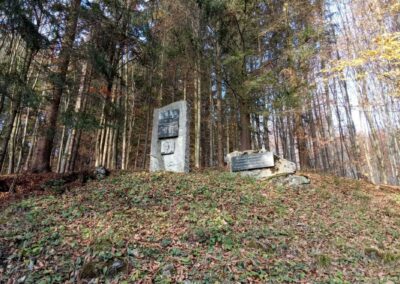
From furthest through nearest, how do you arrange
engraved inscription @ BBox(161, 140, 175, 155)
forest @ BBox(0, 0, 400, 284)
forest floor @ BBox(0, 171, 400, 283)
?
engraved inscription @ BBox(161, 140, 175, 155), forest @ BBox(0, 0, 400, 284), forest floor @ BBox(0, 171, 400, 283)

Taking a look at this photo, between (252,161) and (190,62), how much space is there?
550 centimetres

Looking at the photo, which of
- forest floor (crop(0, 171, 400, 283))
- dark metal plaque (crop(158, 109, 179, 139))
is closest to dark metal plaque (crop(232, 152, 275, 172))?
forest floor (crop(0, 171, 400, 283))

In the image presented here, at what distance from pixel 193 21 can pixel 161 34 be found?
2.06m

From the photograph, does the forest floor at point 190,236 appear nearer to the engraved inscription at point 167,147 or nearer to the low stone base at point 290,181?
the low stone base at point 290,181

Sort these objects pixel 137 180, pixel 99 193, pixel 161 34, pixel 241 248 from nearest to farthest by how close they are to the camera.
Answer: pixel 241 248 → pixel 99 193 → pixel 137 180 → pixel 161 34

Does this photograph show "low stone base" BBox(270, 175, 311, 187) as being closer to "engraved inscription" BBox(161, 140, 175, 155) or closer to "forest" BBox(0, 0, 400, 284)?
"forest" BBox(0, 0, 400, 284)

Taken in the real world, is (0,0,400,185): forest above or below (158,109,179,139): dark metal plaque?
above

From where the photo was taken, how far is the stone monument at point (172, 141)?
811 centimetres

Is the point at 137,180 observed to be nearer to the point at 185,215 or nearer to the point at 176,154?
the point at 176,154

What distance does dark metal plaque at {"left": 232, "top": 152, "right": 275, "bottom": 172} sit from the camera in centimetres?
851

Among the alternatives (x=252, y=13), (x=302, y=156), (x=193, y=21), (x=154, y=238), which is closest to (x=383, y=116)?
(x=302, y=156)

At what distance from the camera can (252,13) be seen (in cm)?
1066

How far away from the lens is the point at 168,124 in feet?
27.9

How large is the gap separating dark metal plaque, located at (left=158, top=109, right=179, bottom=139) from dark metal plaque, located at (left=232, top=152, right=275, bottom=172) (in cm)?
236
